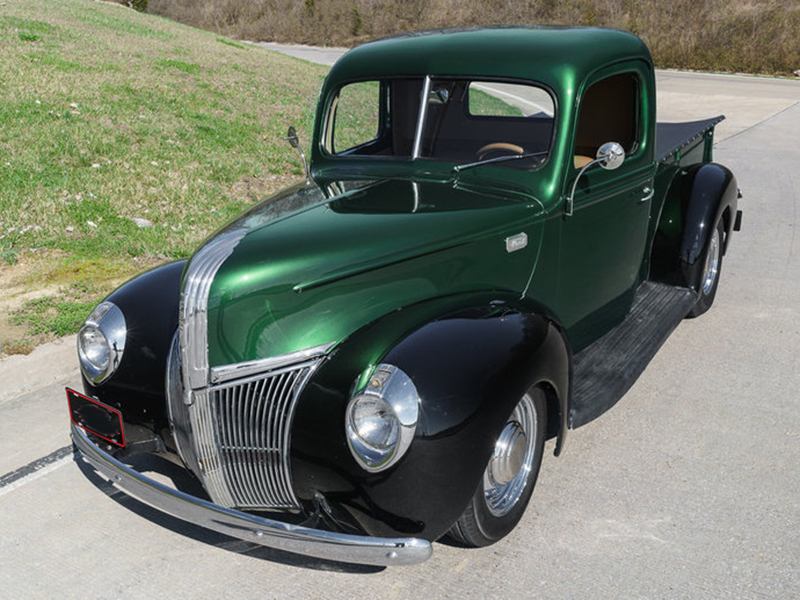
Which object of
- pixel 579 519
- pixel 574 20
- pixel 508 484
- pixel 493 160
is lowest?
pixel 579 519

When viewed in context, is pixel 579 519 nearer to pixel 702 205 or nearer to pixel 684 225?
pixel 684 225

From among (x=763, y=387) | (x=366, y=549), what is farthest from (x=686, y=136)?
(x=366, y=549)

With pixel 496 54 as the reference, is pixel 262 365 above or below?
A: below

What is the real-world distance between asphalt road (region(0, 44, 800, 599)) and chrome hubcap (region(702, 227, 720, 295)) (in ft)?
1.93

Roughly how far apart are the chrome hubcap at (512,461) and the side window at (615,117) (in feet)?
5.17

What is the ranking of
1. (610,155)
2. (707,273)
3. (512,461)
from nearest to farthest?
(512,461) → (610,155) → (707,273)

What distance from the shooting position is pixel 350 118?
457 cm

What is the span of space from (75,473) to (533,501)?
2.06m

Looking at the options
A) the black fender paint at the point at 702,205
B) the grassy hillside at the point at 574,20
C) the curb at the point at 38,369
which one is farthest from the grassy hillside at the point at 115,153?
the grassy hillside at the point at 574,20

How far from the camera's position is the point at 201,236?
704 cm

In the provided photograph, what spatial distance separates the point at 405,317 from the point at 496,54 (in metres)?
1.62

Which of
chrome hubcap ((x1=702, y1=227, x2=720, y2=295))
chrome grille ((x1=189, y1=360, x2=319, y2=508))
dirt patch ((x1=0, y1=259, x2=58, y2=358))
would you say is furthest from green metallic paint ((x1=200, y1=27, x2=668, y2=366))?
dirt patch ((x1=0, y1=259, x2=58, y2=358))

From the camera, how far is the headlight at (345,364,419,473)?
103 inches

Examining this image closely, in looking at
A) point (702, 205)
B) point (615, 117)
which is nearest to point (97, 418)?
point (615, 117)
